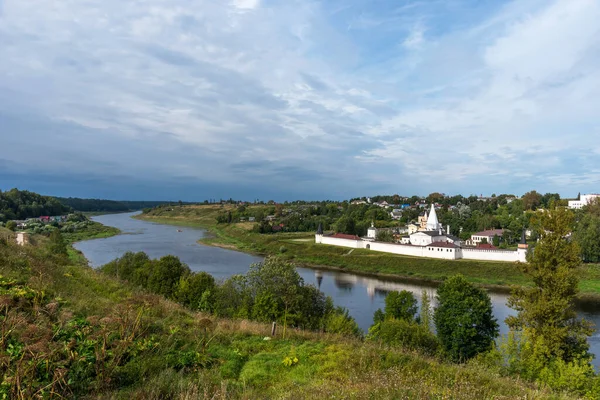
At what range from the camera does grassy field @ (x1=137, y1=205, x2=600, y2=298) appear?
107 ft

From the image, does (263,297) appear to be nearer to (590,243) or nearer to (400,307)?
(400,307)

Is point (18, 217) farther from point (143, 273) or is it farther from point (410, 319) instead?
point (410, 319)

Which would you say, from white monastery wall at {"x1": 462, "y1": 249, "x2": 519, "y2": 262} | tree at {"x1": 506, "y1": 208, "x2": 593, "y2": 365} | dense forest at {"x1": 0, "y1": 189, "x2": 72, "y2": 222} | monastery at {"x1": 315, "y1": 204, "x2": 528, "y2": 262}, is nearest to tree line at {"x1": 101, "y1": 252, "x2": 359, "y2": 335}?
tree at {"x1": 506, "y1": 208, "x2": 593, "y2": 365}

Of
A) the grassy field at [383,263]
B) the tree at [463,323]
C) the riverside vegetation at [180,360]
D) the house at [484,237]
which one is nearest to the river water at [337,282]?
the grassy field at [383,263]

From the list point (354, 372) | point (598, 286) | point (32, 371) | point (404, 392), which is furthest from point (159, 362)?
point (598, 286)

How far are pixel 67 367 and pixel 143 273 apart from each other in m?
16.7

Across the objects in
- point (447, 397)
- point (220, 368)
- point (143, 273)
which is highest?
point (447, 397)

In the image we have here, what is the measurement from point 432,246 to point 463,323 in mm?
28011

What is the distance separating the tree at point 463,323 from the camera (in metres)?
13.9

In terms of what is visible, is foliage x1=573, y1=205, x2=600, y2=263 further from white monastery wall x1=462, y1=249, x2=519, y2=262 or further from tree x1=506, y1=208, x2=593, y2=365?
tree x1=506, y1=208, x2=593, y2=365

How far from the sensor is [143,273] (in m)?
19.3

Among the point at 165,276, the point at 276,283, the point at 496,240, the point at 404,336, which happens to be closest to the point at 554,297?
the point at 404,336

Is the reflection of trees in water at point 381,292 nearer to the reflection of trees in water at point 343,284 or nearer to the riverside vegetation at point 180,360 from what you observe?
the reflection of trees in water at point 343,284

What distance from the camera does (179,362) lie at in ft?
16.3
